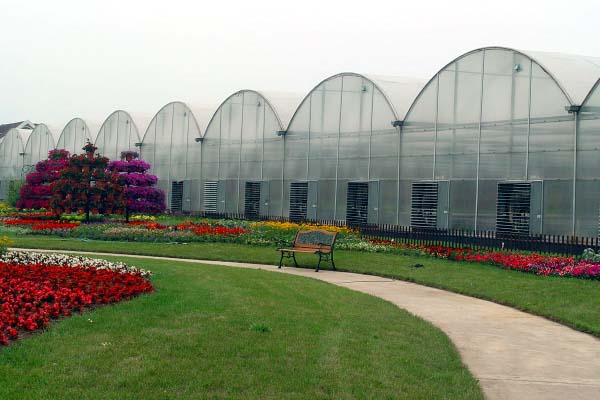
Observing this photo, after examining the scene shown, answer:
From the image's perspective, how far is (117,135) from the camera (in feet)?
161

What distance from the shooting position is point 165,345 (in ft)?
25.0

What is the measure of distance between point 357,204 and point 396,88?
504cm

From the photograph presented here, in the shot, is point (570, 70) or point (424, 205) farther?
point (424, 205)

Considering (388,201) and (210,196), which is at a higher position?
(210,196)

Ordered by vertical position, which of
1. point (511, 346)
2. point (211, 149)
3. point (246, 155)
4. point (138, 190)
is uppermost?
point (211, 149)

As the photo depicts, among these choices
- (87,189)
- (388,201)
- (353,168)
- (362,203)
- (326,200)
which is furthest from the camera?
(87,189)

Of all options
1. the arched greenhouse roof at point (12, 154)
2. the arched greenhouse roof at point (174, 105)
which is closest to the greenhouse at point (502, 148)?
the arched greenhouse roof at point (174, 105)

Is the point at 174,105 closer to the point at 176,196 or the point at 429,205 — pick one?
the point at 176,196

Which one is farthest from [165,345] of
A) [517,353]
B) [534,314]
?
[534,314]

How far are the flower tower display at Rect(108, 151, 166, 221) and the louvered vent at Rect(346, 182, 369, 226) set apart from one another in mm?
10584

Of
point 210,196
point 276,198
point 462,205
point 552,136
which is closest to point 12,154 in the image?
point 210,196

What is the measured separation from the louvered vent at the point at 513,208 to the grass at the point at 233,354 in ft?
42.3

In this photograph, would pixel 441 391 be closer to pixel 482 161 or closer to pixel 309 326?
pixel 309 326

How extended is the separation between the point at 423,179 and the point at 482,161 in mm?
2697
